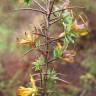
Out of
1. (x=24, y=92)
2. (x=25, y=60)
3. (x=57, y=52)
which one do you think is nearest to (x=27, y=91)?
(x=24, y=92)

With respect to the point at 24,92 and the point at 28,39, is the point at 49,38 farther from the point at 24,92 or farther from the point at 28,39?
the point at 24,92

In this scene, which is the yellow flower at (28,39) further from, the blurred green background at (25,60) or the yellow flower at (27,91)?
the blurred green background at (25,60)

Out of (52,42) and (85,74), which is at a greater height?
(52,42)

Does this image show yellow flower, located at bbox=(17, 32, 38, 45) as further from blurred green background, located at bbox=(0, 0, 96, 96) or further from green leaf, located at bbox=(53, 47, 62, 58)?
blurred green background, located at bbox=(0, 0, 96, 96)

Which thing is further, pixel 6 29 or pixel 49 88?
pixel 6 29

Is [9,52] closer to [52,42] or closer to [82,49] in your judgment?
[82,49]

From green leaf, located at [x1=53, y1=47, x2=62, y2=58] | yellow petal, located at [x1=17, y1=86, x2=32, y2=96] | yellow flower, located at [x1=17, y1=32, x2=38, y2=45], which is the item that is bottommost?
yellow petal, located at [x1=17, y1=86, x2=32, y2=96]

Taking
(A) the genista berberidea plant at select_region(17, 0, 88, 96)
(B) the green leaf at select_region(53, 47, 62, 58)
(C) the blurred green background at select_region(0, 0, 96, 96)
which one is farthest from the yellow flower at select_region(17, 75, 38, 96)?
(C) the blurred green background at select_region(0, 0, 96, 96)

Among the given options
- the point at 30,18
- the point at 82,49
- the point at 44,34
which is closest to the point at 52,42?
the point at 44,34

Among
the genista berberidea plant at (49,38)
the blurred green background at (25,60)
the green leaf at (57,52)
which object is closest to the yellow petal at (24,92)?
the genista berberidea plant at (49,38)
